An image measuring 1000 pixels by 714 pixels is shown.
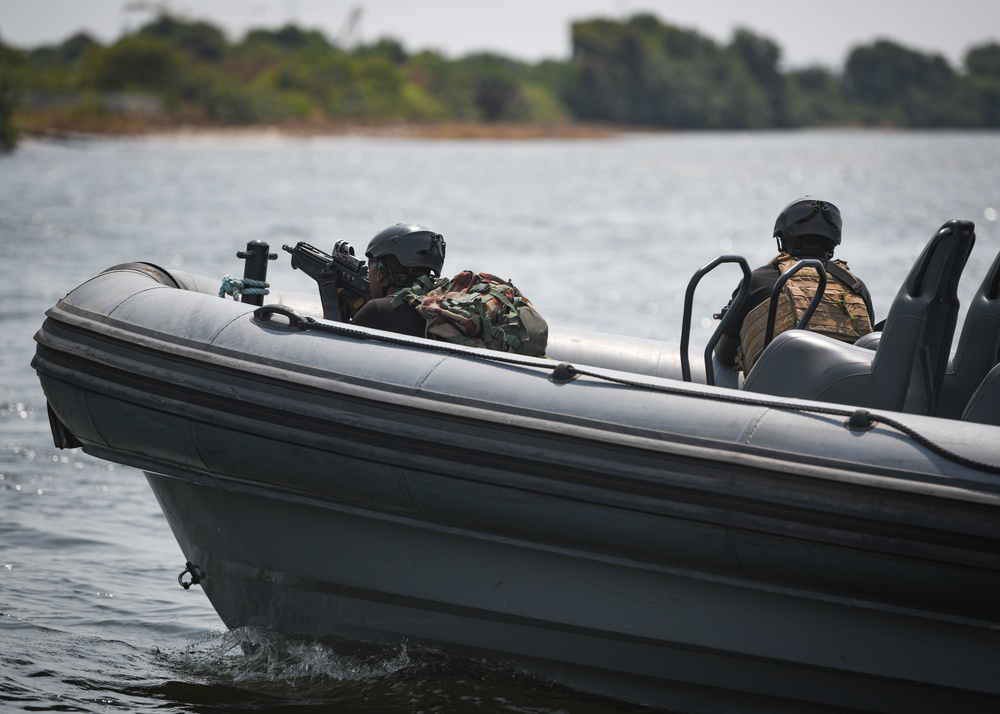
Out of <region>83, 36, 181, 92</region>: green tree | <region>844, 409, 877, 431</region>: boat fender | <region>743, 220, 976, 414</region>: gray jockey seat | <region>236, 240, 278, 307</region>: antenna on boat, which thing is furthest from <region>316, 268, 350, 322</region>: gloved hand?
<region>83, 36, 181, 92</region>: green tree

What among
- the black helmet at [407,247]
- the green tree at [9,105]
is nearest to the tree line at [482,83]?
the green tree at [9,105]

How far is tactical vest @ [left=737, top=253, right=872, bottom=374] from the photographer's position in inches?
164

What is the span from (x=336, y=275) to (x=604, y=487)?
1746mm

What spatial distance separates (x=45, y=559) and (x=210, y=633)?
3.39 ft

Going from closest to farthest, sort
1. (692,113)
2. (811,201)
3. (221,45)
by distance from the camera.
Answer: (811,201) → (221,45) → (692,113)

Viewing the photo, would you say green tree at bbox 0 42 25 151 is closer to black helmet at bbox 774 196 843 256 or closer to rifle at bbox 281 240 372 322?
rifle at bbox 281 240 372 322

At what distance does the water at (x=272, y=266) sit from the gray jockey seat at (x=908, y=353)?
4.05 ft

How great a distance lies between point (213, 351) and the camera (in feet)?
12.9

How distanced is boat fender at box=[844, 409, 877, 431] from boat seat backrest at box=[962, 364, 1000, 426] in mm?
333

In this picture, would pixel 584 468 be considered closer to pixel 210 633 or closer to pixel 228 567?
pixel 228 567

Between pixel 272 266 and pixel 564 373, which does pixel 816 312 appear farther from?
pixel 272 266

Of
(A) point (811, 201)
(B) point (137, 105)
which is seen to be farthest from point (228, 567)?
(B) point (137, 105)

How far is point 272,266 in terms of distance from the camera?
14.8 metres

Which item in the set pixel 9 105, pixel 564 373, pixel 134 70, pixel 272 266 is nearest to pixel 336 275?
pixel 564 373
